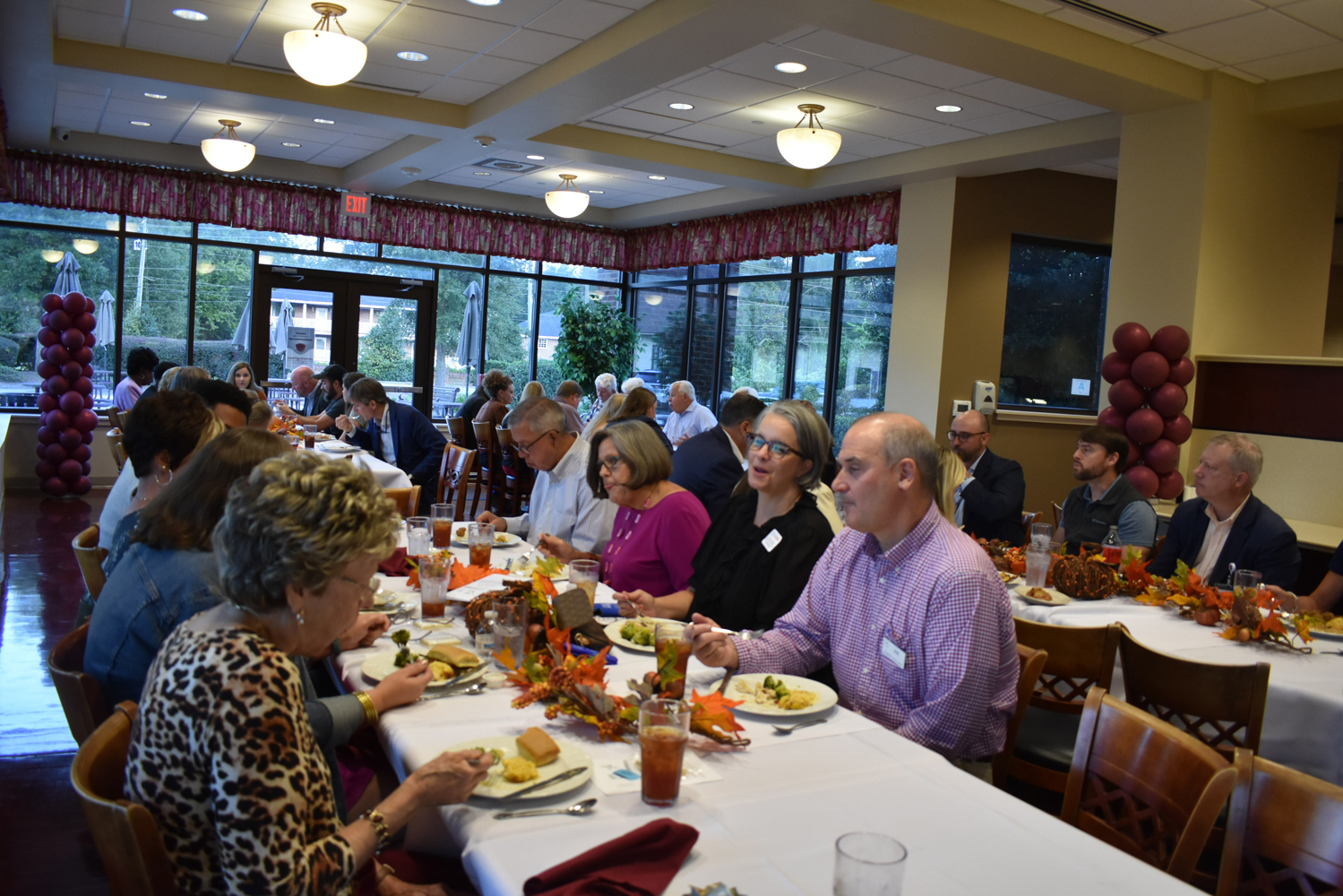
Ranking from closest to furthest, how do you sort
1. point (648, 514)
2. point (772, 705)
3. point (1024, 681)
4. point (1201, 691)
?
point (772, 705) < point (1024, 681) < point (1201, 691) < point (648, 514)

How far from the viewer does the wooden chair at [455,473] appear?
5930 millimetres

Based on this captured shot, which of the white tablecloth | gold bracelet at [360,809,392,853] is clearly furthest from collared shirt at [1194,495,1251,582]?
gold bracelet at [360,809,392,853]

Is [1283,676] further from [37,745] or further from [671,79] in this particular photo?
[671,79]

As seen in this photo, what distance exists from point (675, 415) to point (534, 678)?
740 centimetres

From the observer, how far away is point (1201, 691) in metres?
2.45

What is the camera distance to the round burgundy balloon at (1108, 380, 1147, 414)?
5.76 m

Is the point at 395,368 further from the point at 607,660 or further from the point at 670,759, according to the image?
the point at 670,759

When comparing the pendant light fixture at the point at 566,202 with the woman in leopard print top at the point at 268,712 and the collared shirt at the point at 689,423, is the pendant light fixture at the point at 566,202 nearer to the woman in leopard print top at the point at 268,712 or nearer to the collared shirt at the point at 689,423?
the collared shirt at the point at 689,423

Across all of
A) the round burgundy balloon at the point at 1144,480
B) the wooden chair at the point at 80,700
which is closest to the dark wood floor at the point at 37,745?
the wooden chair at the point at 80,700

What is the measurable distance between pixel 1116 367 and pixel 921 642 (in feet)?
14.4

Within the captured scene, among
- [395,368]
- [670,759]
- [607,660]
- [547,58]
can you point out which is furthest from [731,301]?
[670,759]

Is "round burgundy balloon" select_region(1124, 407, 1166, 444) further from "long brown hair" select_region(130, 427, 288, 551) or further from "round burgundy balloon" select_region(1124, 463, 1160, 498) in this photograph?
"long brown hair" select_region(130, 427, 288, 551)

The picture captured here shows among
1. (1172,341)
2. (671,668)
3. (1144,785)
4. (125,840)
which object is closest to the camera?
(125,840)

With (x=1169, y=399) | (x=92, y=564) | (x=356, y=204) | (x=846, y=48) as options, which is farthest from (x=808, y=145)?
(x=356, y=204)
